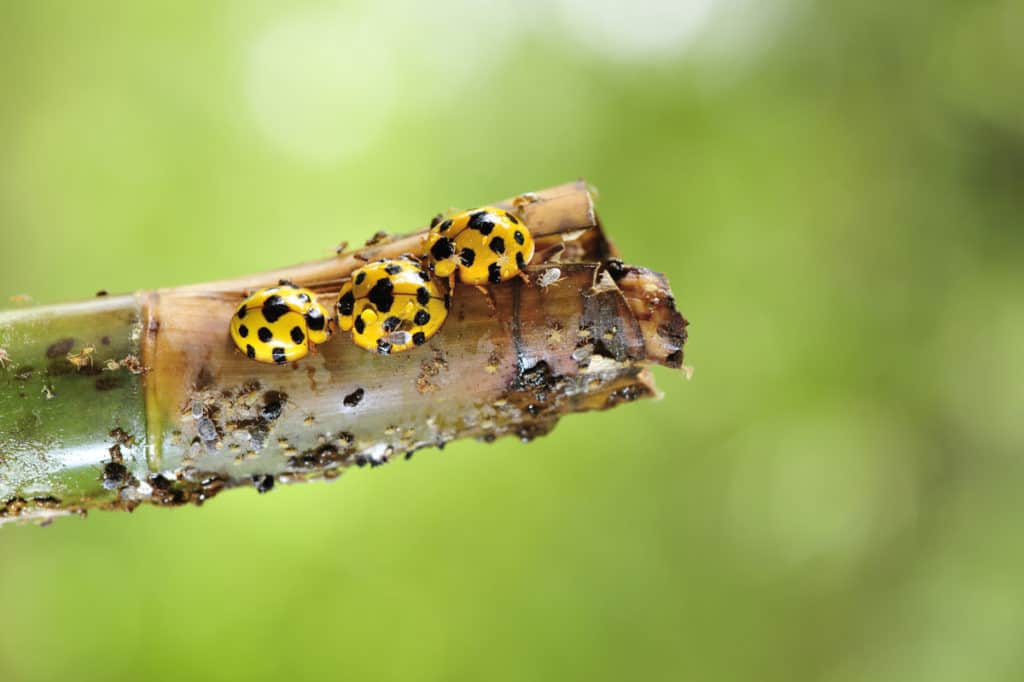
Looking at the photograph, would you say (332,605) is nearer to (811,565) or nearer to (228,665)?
(228,665)

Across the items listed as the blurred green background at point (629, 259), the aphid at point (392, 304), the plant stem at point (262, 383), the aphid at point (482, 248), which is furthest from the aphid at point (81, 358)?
the blurred green background at point (629, 259)

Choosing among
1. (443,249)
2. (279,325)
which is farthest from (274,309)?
(443,249)

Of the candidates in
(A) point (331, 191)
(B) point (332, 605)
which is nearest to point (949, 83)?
(A) point (331, 191)

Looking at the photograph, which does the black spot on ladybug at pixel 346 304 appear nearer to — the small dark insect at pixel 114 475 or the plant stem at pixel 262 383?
the plant stem at pixel 262 383

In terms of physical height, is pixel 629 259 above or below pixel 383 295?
above

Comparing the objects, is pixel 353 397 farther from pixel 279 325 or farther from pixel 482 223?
pixel 482 223
